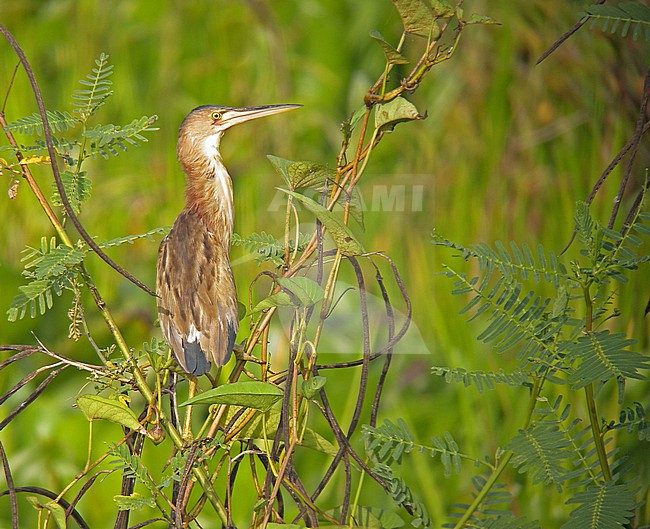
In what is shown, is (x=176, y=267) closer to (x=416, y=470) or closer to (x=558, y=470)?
(x=558, y=470)

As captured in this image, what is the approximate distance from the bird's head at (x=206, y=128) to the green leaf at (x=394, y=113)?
109 millimetres

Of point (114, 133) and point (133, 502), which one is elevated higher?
point (114, 133)

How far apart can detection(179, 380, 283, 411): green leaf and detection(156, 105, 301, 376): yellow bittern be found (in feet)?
0.22

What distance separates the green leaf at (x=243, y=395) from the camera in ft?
0.97

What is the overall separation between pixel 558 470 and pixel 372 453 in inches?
3.7

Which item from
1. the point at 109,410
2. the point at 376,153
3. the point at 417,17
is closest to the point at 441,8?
the point at 417,17

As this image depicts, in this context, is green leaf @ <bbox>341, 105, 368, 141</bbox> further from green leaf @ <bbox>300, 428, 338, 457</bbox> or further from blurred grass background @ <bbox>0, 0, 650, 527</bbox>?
blurred grass background @ <bbox>0, 0, 650, 527</bbox>

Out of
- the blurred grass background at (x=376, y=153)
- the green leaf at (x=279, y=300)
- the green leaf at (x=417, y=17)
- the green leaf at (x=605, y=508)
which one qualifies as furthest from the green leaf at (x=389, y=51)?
the blurred grass background at (x=376, y=153)

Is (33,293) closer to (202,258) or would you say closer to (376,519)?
(202,258)

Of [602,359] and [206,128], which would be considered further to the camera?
[206,128]

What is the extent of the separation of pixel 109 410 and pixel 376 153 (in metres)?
0.50

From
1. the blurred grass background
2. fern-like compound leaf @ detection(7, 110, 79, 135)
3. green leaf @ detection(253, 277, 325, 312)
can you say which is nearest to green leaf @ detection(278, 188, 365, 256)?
green leaf @ detection(253, 277, 325, 312)

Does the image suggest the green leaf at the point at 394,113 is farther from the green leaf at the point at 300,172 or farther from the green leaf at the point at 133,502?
the green leaf at the point at 133,502

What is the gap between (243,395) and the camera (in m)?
0.30
